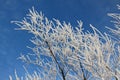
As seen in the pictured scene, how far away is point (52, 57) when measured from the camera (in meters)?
8.97

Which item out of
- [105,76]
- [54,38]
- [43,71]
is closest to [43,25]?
[54,38]

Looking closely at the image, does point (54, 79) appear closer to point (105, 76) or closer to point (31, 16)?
point (31, 16)

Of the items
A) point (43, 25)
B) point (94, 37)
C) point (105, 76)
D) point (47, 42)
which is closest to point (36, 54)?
point (47, 42)

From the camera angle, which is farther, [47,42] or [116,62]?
[47,42]

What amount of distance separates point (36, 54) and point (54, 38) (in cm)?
90

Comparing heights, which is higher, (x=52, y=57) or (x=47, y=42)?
(x=47, y=42)

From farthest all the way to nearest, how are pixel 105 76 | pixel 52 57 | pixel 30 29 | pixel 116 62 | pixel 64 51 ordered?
1. pixel 30 29
2. pixel 52 57
3. pixel 64 51
4. pixel 116 62
5. pixel 105 76

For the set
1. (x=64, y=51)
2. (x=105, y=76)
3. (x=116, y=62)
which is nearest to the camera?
(x=105, y=76)

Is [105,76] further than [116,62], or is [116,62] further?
[116,62]

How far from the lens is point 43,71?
9.02 metres

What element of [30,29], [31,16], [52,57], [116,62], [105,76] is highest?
[31,16]

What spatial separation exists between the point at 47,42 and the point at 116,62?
14.0 ft

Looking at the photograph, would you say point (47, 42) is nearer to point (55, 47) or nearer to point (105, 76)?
point (55, 47)

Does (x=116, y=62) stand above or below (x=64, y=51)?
below
